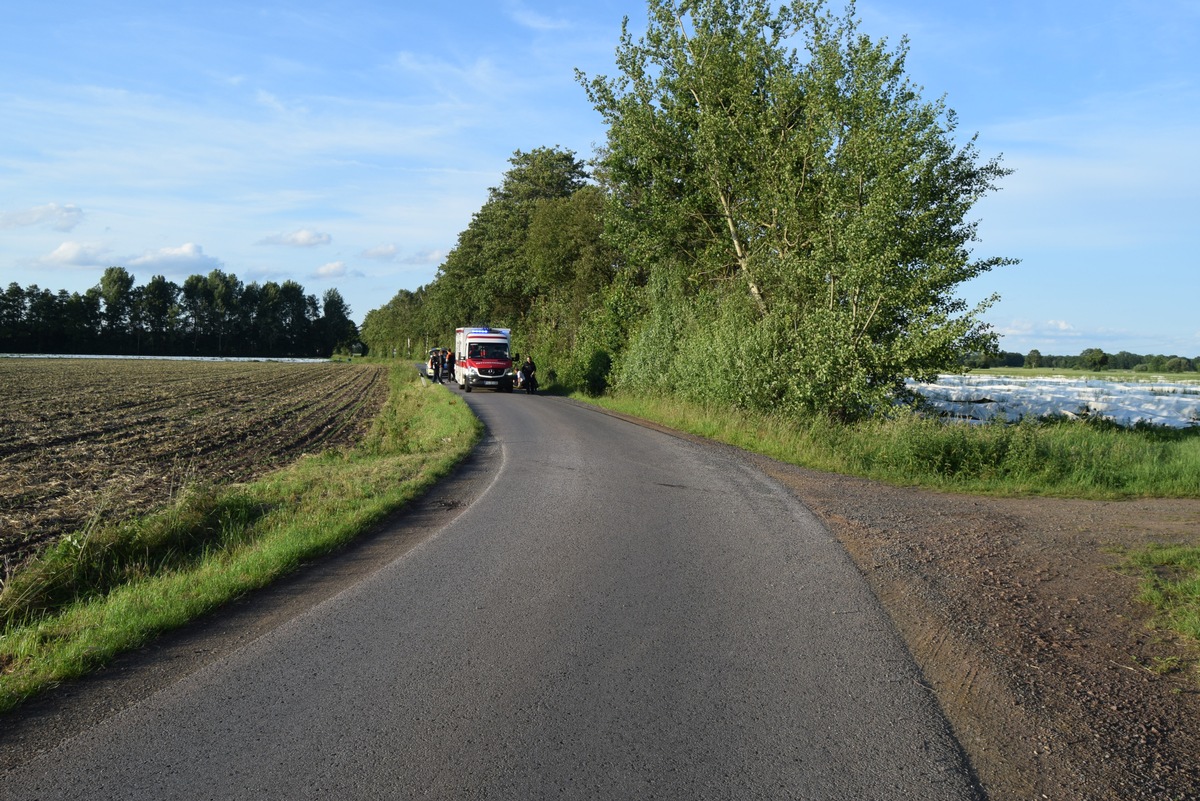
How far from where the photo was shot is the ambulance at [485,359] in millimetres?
43219

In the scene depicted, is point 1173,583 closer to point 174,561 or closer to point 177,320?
point 174,561

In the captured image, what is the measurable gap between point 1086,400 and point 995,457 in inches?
972

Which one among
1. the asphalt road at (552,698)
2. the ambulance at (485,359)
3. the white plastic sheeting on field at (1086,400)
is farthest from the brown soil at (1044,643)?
the ambulance at (485,359)

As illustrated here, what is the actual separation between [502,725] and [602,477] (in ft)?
30.9

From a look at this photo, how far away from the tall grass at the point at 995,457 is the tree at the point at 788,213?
230cm

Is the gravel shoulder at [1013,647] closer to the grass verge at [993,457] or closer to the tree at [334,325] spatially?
the grass verge at [993,457]

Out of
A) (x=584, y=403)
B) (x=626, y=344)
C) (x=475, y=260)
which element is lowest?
(x=584, y=403)

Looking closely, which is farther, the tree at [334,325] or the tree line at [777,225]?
the tree at [334,325]

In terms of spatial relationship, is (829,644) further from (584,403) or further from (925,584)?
(584,403)

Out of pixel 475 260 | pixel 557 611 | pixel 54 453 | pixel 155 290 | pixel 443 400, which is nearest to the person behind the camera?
pixel 557 611

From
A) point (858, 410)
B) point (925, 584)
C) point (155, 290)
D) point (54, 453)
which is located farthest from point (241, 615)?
point (155, 290)

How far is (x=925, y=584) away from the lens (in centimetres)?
749

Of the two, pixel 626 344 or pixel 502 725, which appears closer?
pixel 502 725

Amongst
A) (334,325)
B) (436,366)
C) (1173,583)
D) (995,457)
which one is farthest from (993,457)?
(334,325)
